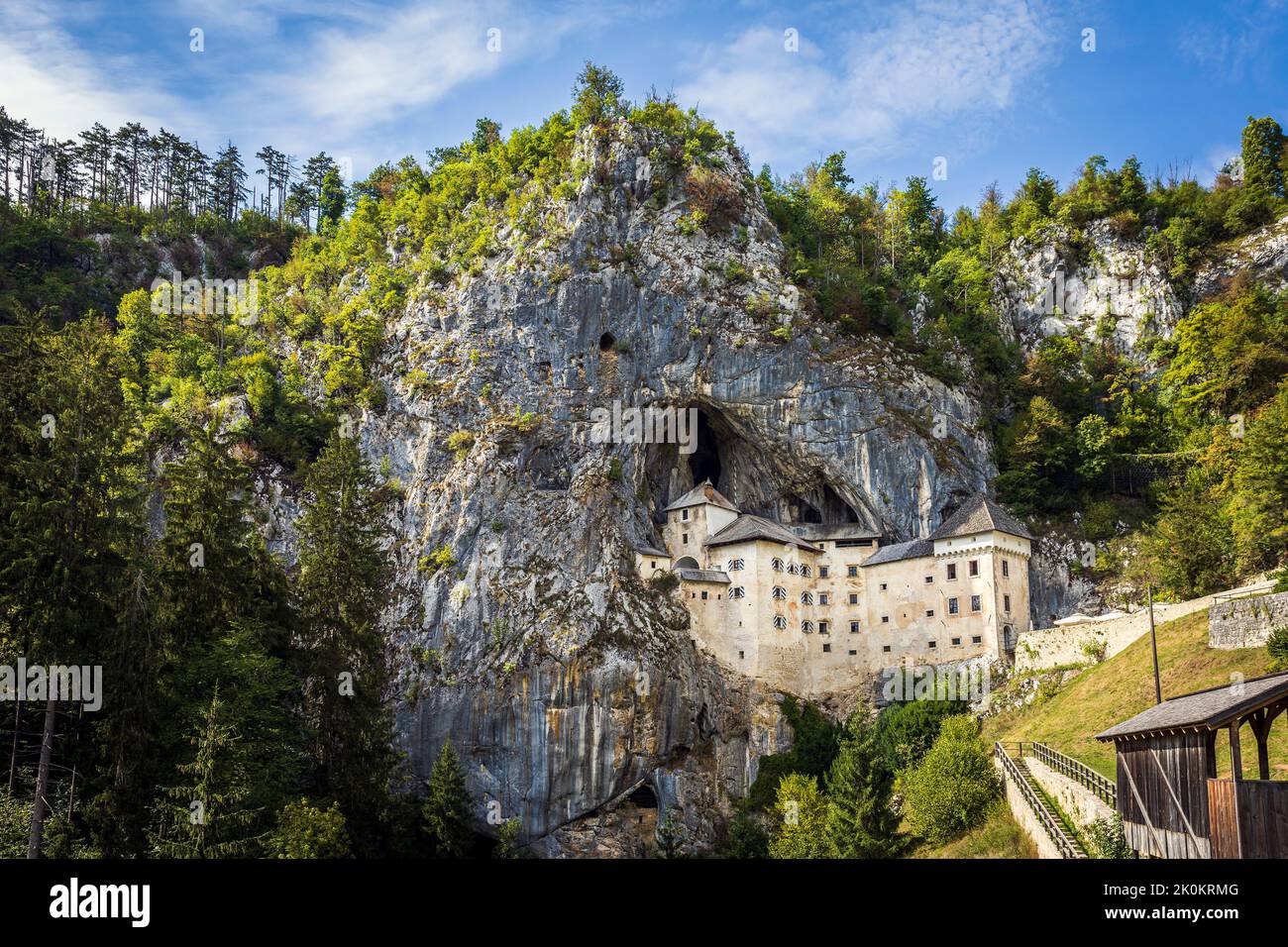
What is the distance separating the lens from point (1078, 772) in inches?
1417

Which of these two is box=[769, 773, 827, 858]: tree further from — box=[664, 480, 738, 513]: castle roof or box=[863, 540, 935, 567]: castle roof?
box=[664, 480, 738, 513]: castle roof

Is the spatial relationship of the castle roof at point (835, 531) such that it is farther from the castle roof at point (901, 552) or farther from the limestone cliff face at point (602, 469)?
the castle roof at point (901, 552)

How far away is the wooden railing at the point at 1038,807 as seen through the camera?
30547 mm

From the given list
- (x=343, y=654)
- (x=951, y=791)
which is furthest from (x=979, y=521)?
(x=343, y=654)

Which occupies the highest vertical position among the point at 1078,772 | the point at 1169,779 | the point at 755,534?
the point at 755,534

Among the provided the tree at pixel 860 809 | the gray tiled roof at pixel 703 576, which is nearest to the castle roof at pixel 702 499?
the gray tiled roof at pixel 703 576

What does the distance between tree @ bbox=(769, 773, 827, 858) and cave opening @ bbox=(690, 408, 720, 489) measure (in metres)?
23.4

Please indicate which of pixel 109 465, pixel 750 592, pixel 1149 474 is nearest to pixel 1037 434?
pixel 1149 474

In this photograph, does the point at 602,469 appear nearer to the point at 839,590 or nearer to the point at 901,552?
the point at 839,590

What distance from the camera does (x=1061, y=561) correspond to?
220 feet

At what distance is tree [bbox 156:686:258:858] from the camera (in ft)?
118

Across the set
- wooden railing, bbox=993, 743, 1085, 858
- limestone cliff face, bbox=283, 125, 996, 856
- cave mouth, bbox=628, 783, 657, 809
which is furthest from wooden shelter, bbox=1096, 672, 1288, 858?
cave mouth, bbox=628, 783, 657, 809

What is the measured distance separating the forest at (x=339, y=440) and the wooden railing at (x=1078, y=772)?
14.3 ft

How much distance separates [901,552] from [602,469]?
19215 millimetres
